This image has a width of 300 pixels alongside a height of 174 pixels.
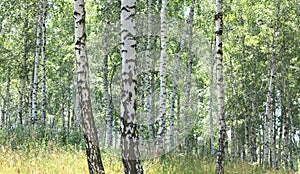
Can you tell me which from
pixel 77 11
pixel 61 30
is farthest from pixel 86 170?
pixel 61 30

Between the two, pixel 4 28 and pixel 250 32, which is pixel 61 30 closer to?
pixel 4 28

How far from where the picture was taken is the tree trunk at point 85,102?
7.20 meters

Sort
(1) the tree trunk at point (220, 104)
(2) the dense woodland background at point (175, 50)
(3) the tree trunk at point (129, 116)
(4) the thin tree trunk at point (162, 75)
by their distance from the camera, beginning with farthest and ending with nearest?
1. (2) the dense woodland background at point (175, 50)
2. (4) the thin tree trunk at point (162, 75)
3. (1) the tree trunk at point (220, 104)
4. (3) the tree trunk at point (129, 116)

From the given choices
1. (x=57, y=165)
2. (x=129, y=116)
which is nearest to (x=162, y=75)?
(x=57, y=165)

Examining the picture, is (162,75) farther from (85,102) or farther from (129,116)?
(129,116)

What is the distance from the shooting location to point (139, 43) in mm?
22719

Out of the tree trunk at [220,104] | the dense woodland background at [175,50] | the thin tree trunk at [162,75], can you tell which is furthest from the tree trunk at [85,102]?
the dense woodland background at [175,50]

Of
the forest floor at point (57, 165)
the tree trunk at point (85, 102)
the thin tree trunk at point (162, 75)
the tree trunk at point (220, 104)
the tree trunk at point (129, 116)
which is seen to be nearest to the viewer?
the tree trunk at point (129, 116)

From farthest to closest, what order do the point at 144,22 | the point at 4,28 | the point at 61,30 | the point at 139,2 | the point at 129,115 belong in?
the point at 61,30 → the point at 4,28 → the point at 144,22 → the point at 139,2 → the point at 129,115

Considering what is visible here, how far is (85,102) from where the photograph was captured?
23.9 feet

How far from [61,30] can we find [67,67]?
518 centimetres

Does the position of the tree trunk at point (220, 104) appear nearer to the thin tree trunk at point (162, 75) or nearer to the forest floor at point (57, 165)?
the forest floor at point (57, 165)

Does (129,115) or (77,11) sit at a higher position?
(77,11)

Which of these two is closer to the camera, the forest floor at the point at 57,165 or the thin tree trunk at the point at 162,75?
the forest floor at the point at 57,165
